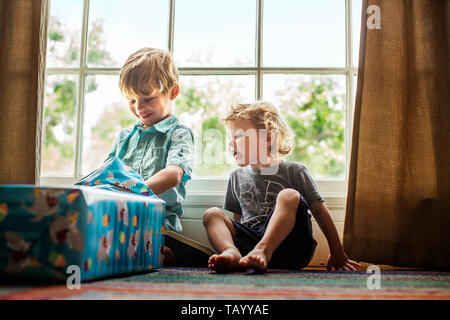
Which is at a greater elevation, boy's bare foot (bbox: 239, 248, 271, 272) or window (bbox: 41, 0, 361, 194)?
window (bbox: 41, 0, 361, 194)

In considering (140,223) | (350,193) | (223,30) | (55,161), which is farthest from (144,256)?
(223,30)

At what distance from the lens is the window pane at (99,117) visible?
166 cm

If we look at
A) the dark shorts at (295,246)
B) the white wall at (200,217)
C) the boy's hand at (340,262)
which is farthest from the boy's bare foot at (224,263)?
the white wall at (200,217)

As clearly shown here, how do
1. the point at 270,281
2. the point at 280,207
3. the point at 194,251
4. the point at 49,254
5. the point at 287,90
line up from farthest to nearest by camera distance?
the point at 287,90 < the point at 194,251 < the point at 280,207 < the point at 270,281 < the point at 49,254

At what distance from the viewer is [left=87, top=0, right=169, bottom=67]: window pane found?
1.67m

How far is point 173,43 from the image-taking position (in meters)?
1.63

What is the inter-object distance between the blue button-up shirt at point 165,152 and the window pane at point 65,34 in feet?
1.52

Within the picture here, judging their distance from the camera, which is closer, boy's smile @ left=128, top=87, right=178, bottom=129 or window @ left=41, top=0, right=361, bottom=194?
boy's smile @ left=128, top=87, right=178, bottom=129

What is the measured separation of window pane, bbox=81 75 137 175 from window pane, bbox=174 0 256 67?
29 centimetres

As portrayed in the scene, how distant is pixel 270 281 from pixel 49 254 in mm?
409

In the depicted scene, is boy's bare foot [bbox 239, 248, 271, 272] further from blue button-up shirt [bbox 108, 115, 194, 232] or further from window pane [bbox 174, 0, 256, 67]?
window pane [bbox 174, 0, 256, 67]

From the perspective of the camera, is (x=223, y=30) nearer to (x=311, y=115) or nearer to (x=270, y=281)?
(x=311, y=115)

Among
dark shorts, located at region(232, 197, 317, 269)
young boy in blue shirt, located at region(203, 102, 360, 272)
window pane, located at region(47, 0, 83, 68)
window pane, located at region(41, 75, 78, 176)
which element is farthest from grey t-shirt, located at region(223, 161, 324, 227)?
window pane, located at region(47, 0, 83, 68)

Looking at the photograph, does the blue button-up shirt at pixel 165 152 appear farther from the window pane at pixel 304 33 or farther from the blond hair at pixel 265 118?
the window pane at pixel 304 33
